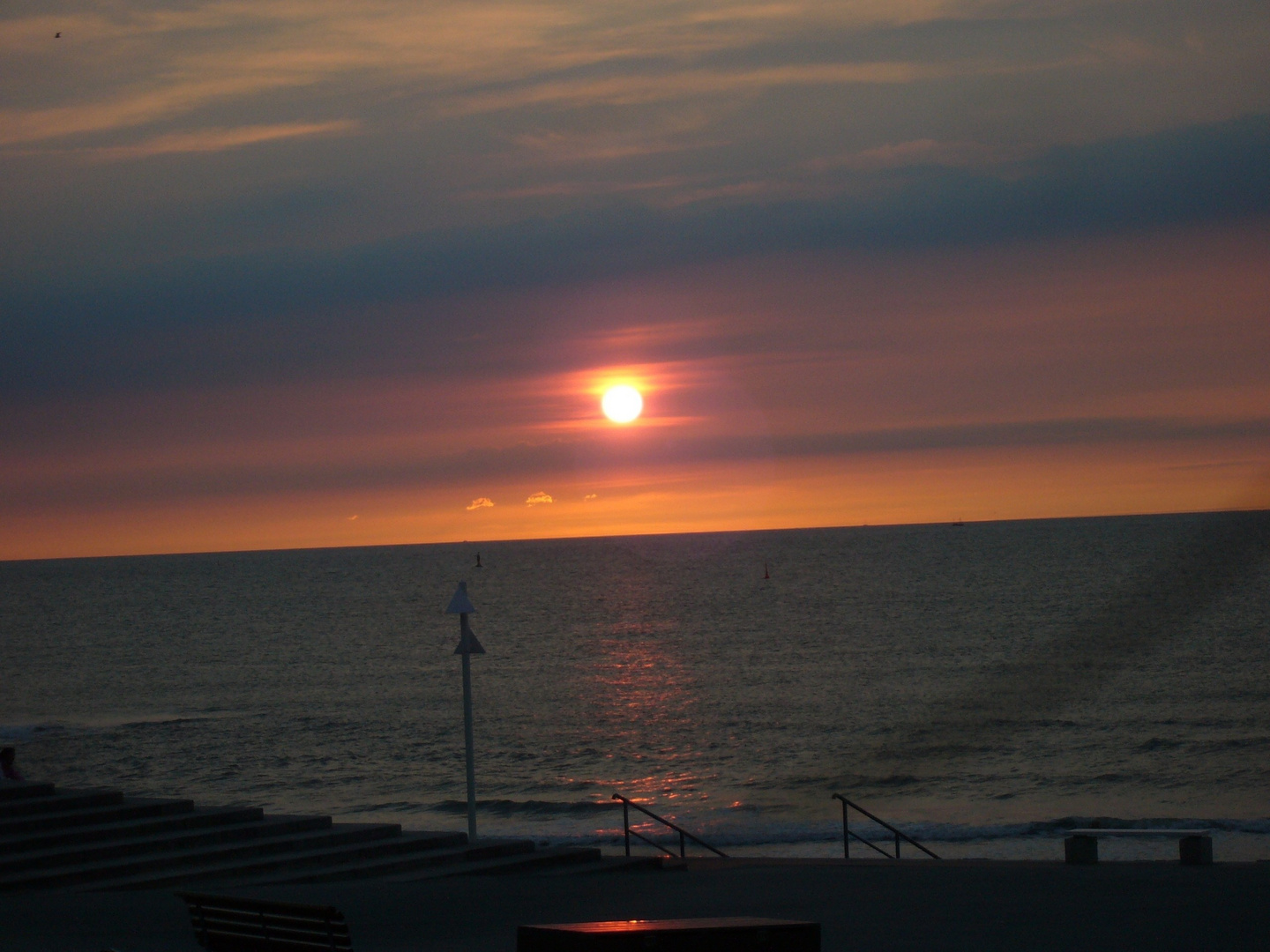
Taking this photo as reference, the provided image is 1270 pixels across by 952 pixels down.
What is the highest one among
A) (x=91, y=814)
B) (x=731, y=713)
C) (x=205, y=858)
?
(x=731, y=713)

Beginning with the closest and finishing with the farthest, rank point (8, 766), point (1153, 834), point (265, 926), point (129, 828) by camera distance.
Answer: point (265, 926) < point (129, 828) < point (1153, 834) < point (8, 766)

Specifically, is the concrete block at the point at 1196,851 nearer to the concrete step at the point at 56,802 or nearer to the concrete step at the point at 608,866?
the concrete step at the point at 608,866

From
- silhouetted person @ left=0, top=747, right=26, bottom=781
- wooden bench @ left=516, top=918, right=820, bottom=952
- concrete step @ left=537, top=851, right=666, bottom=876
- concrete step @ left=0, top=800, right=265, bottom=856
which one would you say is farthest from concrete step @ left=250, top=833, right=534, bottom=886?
wooden bench @ left=516, top=918, right=820, bottom=952

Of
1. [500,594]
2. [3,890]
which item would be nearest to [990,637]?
[500,594]

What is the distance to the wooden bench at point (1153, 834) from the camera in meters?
14.9

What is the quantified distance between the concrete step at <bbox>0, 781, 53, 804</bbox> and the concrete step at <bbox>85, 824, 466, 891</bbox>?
2.23m

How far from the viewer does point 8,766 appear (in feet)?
57.8

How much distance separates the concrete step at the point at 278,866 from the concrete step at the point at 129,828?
973 mm

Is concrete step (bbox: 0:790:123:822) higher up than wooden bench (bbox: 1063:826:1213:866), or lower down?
higher up

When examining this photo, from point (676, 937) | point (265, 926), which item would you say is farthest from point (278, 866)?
point (676, 937)

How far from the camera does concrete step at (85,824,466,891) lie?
43.8 feet

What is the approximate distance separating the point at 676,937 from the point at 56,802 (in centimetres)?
1016

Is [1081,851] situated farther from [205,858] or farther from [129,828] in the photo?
[129,828]

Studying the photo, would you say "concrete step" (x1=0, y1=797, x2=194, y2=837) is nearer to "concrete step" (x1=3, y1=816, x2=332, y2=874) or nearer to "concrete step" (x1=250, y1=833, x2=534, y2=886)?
"concrete step" (x1=3, y1=816, x2=332, y2=874)
